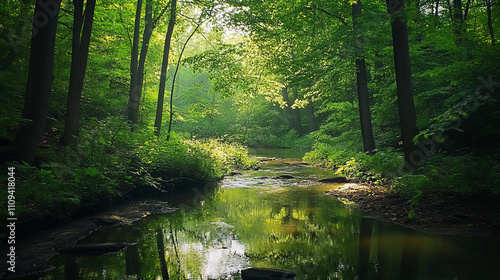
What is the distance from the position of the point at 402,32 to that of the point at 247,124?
31998 mm

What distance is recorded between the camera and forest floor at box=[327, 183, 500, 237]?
235 inches

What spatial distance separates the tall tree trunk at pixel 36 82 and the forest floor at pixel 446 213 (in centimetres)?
772

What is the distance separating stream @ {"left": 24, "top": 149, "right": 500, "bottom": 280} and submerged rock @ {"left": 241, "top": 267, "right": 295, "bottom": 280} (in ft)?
0.48

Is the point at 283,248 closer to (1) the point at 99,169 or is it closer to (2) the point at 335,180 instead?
(1) the point at 99,169

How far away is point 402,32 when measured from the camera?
8.84m

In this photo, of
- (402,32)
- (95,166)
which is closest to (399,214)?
(402,32)

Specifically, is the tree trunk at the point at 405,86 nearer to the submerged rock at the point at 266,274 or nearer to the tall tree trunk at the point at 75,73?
the submerged rock at the point at 266,274

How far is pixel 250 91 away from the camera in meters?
17.0

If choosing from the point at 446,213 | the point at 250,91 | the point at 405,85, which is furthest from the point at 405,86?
the point at 250,91

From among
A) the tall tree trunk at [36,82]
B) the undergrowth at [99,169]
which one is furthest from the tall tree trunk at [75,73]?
the tall tree trunk at [36,82]

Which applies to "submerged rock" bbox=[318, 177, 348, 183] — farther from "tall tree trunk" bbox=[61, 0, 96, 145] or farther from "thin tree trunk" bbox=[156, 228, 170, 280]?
"tall tree trunk" bbox=[61, 0, 96, 145]

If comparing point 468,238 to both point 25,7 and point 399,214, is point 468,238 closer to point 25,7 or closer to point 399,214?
point 399,214

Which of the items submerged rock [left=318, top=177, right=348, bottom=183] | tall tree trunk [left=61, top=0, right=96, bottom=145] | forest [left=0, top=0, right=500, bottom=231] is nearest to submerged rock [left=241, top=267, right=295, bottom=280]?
forest [left=0, top=0, right=500, bottom=231]

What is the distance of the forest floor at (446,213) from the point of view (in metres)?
5.98
